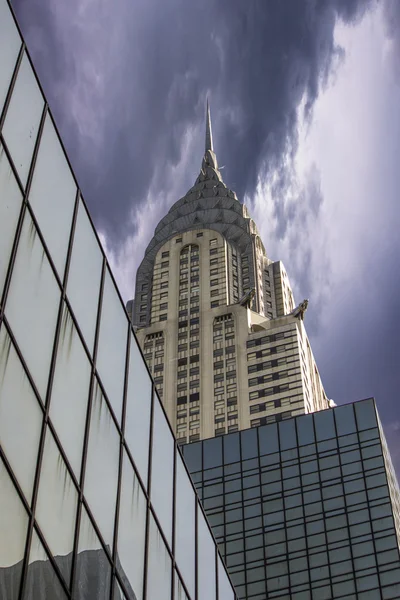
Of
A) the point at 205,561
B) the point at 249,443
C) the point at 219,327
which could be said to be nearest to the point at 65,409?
the point at 205,561

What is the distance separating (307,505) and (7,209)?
81.4 m

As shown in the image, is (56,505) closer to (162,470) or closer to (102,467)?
(102,467)

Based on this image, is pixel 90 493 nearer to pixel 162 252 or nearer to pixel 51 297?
pixel 51 297

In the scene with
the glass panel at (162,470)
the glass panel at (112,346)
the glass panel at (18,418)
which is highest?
the glass panel at (112,346)

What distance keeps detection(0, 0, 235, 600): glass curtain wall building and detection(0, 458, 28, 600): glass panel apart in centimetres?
3

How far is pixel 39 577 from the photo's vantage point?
1892 cm

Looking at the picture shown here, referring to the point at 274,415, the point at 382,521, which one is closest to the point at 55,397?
the point at 382,521

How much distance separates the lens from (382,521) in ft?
303

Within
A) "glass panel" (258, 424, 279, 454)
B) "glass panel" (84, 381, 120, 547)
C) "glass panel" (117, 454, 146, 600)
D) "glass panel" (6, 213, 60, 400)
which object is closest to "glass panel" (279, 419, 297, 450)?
"glass panel" (258, 424, 279, 454)

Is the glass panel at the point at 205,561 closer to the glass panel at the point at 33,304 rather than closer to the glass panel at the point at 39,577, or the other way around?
the glass panel at the point at 39,577

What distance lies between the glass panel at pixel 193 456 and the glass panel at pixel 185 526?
2911 inches

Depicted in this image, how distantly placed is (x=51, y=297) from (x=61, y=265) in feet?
5.29

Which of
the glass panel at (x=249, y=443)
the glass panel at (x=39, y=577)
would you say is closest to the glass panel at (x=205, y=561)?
the glass panel at (x=39, y=577)

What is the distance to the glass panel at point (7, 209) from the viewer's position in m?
20.6
